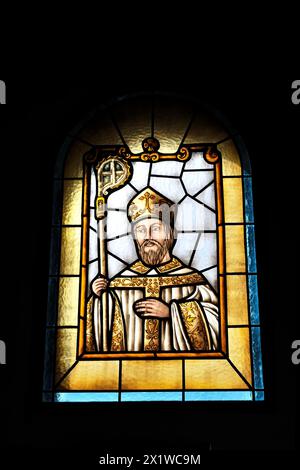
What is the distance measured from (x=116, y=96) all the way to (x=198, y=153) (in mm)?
602

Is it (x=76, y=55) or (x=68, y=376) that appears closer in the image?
(x=68, y=376)

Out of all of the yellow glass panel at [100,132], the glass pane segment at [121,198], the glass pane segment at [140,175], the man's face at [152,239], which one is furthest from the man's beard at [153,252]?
the yellow glass panel at [100,132]

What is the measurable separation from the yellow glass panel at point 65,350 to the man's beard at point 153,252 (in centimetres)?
52

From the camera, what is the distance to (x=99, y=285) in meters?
4.71

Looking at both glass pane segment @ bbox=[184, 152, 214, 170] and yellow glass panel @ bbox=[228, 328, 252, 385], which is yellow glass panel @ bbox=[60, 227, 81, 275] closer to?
glass pane segment @ bbox=[184, 152, 214, 170]

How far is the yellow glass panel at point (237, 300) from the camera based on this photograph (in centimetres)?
459

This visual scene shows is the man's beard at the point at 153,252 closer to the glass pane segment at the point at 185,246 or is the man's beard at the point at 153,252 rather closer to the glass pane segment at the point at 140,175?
the glass pane segment at the point at 185,246

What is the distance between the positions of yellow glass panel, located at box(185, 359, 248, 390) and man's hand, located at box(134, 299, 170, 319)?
28 cm

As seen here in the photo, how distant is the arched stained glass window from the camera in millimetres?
4484

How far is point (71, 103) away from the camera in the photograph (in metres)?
5.22

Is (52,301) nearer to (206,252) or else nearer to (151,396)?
(151,396)
